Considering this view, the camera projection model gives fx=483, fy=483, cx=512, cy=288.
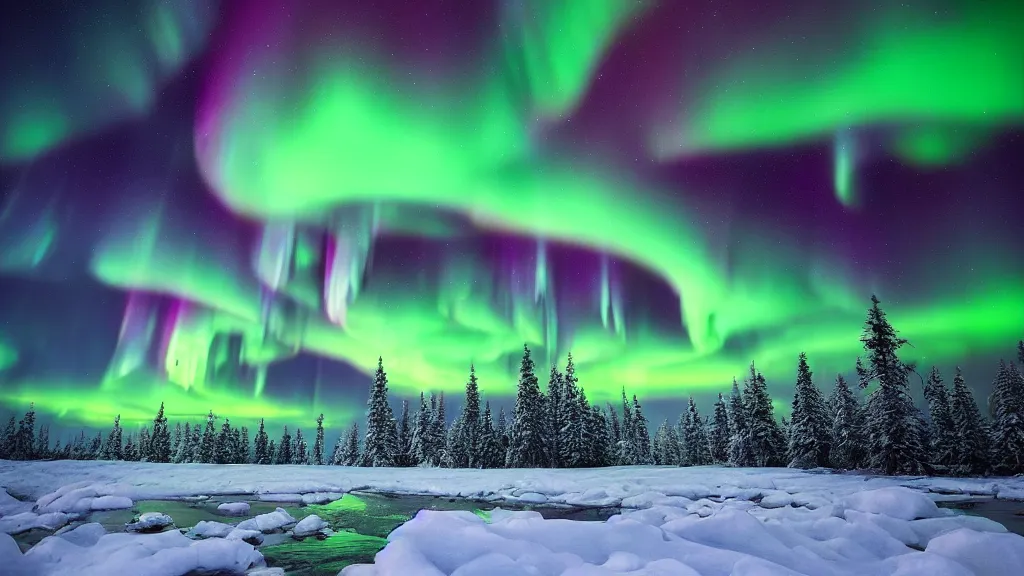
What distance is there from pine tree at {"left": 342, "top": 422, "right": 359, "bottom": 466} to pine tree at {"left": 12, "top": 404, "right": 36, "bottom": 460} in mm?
60231

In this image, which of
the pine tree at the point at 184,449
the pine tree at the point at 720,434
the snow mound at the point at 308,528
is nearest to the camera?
the snow mound at the point at 308,528

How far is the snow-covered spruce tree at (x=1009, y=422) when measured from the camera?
36531 mm

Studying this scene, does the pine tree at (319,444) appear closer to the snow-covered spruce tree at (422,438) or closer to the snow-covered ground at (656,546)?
the snow-covered spruce tree at (422,438)

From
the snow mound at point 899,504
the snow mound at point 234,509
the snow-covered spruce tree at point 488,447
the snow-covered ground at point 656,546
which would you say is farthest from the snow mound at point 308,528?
the snow-covered spruce tree at point 488,447

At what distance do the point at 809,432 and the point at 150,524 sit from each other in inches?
2017

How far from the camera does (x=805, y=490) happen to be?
2250 cm

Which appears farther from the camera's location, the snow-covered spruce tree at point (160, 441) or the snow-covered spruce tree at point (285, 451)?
the snow-covered spruce tree at point (285, 451)

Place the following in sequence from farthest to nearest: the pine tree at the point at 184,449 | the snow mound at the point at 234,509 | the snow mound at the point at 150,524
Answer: the pine tree at the point at 184,449 → the snow mound at the point at 234,509 → the snow mound at the point at 150,524

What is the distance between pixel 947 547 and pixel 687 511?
8.15 m

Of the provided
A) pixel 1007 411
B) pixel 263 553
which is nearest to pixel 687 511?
pixel 263 553

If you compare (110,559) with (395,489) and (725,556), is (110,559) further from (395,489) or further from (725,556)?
→ (395,489)

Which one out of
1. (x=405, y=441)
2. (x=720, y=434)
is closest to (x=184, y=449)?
(x=405, y=441)

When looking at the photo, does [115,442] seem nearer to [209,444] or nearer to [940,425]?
[209,444]

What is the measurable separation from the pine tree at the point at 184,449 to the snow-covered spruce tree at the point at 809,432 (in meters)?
89.7
